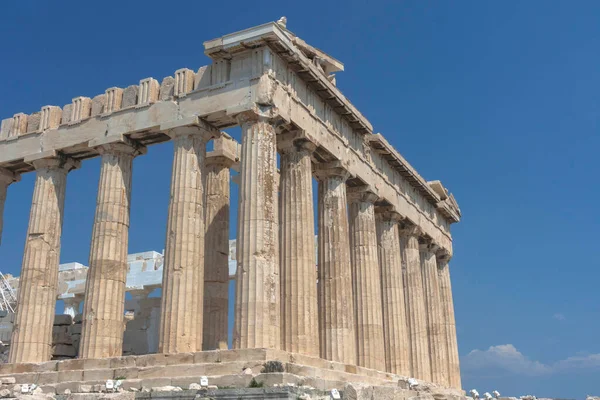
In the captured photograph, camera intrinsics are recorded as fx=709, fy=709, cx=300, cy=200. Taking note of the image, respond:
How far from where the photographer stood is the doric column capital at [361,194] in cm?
2961

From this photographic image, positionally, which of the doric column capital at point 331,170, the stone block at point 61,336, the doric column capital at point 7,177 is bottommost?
the stone block at point 61,336

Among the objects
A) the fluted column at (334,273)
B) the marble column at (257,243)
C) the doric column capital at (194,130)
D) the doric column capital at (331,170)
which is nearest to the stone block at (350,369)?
the fluted column at (334,273)

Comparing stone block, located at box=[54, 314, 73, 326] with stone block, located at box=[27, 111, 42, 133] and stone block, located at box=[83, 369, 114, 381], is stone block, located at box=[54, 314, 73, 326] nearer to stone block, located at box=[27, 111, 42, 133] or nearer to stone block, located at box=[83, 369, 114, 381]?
stone block, located at box=[27, 111, 42, 133]

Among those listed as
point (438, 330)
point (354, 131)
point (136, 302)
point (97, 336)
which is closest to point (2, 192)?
point (136, 302)

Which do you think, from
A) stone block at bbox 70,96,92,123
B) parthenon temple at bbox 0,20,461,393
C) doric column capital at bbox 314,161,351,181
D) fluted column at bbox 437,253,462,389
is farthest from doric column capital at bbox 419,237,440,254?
stone block at bbox 70,96,92,123

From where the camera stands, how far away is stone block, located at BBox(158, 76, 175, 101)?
81.1ft

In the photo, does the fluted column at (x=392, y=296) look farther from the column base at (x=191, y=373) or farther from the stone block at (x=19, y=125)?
the stone block at (x=19, y=125)

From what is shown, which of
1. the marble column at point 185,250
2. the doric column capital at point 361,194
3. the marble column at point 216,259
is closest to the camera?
the marble column at point 185,250

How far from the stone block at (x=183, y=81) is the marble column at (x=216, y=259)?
4087 mm

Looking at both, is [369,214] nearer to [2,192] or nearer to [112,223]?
[112,223]

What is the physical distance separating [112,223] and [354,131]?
10.6 meters

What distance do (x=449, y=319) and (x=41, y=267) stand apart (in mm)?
22001

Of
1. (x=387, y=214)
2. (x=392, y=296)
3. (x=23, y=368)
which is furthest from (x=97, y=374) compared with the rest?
(x=387, y=214)

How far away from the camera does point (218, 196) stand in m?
27.5
